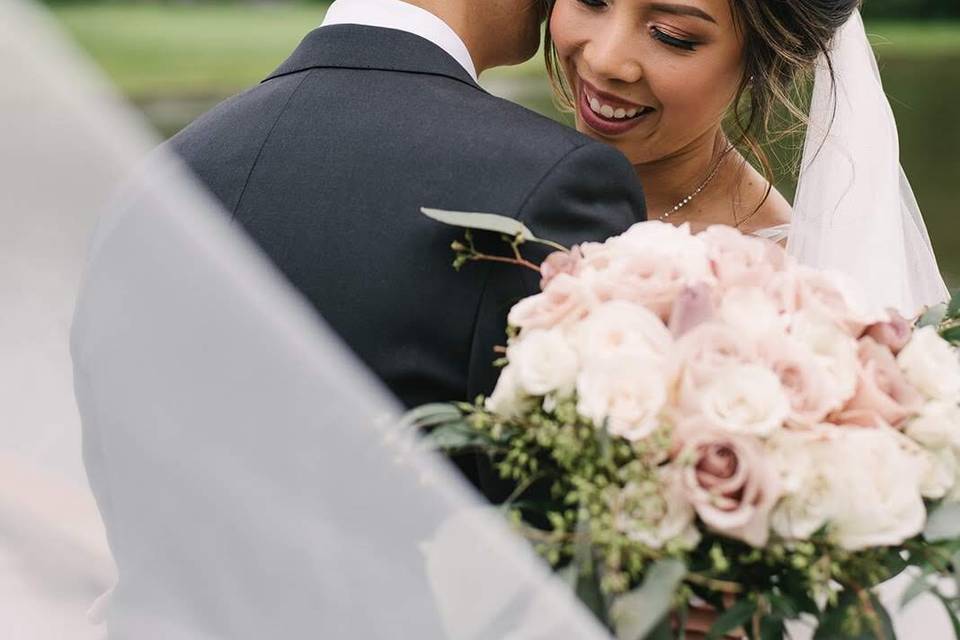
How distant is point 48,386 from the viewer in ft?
4.60

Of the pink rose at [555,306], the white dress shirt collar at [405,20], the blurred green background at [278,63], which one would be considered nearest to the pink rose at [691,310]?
the pink rose at [555,306]

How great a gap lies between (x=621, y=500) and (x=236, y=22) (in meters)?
32.8

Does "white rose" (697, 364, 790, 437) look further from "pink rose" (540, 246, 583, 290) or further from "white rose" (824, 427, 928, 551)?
"pink rose" (540, 246, 583, 290)

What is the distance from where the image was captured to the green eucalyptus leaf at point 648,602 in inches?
56.8

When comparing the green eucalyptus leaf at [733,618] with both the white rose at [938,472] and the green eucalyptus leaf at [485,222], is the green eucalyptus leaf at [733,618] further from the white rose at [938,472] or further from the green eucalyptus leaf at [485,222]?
the green eucalyptus leaf at [485,222]

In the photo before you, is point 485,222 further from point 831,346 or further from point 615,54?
point 615,54

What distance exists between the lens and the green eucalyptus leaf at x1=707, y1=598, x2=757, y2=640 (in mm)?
1539

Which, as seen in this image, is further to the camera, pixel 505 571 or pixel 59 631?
pixel 59 631

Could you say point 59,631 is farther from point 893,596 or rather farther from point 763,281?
point 893,596

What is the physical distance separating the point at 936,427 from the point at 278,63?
19302 mm

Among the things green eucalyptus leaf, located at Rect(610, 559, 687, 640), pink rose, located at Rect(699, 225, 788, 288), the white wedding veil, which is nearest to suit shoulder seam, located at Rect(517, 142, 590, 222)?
pink rose, located at Rect(699, 225, 788, 288)

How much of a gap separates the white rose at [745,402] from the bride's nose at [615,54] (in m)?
1.07

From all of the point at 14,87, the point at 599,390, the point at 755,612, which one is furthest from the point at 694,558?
the point at 14,87

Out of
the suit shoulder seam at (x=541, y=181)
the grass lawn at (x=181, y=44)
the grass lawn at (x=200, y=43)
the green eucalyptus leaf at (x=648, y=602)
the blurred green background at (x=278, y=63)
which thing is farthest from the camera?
Answer: the grass lawn at (x=200, y=43)
